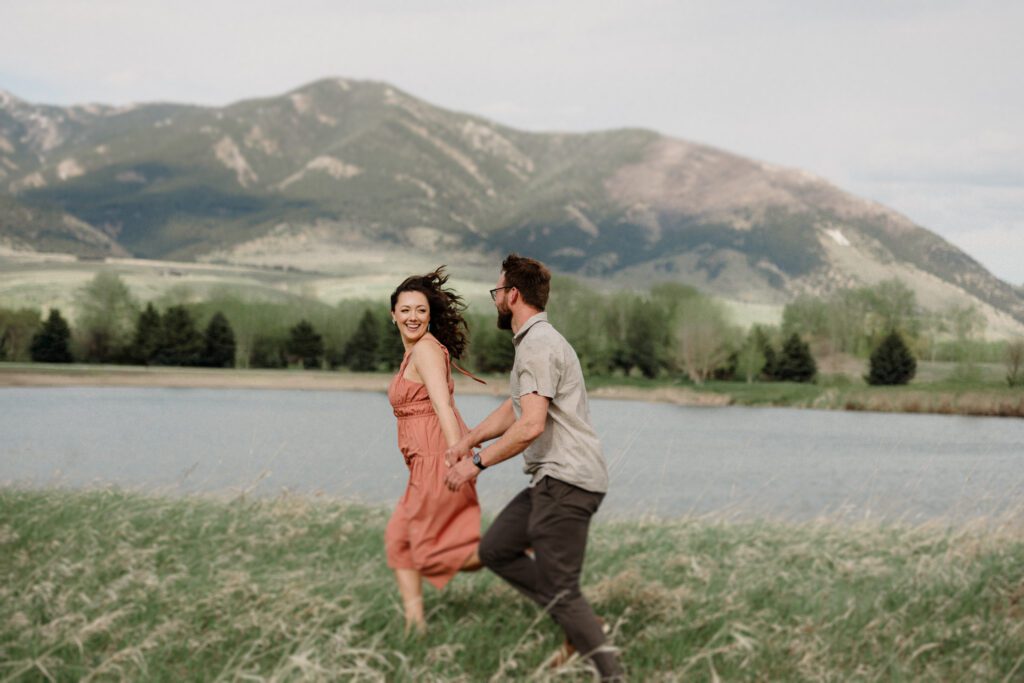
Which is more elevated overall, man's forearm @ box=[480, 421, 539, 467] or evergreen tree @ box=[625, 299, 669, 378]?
evergreen tree @ box=[625, 299, 669, 378]

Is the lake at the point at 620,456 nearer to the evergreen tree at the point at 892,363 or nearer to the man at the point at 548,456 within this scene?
the man at the point at 548,456

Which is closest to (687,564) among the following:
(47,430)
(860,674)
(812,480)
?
(860,674)

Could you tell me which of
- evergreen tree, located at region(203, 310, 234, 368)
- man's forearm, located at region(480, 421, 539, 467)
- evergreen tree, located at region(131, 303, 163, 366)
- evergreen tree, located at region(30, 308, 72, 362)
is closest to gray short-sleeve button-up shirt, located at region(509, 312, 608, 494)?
man's forearm, located at region(480, 421, 539, 467)

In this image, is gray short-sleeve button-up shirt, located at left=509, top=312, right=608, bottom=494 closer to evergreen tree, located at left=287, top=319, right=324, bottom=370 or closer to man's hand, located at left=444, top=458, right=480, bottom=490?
Answer: man's hand, located at left=444, top=458, right=480, bottom=490

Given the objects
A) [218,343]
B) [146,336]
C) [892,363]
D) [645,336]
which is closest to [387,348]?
[218,343]

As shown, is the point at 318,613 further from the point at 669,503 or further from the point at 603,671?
the point at 669,503

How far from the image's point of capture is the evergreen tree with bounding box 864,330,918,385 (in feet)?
186

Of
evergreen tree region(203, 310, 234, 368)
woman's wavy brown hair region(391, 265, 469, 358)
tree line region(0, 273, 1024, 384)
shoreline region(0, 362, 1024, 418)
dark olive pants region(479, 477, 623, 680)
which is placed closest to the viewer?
dark olive pants region(479, 477, 623, 680)

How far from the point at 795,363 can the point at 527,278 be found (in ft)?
229

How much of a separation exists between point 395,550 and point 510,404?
104cm

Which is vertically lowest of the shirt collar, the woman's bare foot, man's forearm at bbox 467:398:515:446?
the woman's bare foot

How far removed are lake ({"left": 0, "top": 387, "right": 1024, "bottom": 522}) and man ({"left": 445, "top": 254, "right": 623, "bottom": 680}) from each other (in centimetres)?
368

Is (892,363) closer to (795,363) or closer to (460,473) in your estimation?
(795,363)

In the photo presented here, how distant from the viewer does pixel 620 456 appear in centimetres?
1019
